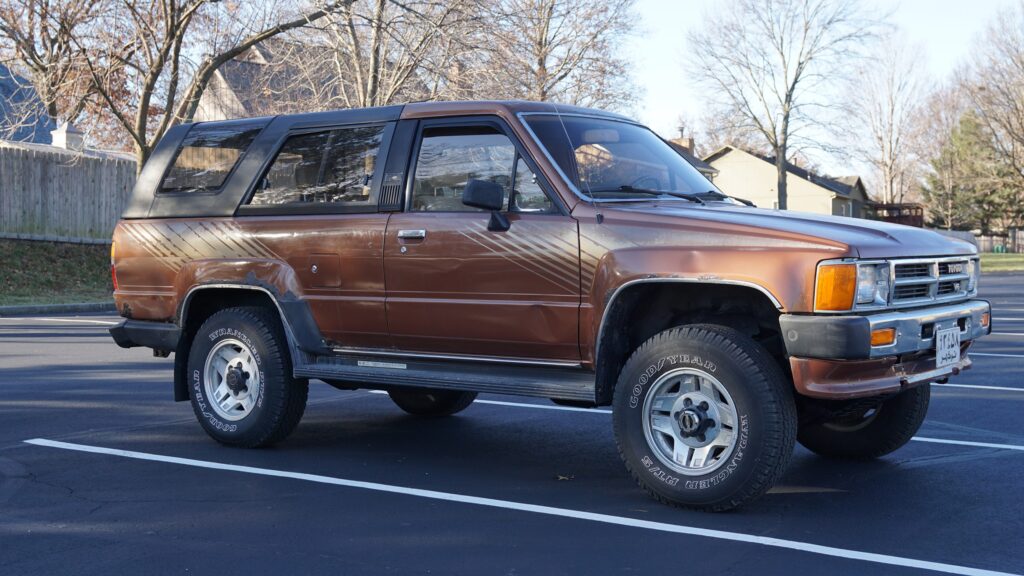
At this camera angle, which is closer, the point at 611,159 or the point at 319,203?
the point at 611,159

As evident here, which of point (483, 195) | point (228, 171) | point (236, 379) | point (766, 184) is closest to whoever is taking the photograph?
point (483, 195)

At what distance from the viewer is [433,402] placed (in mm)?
8172

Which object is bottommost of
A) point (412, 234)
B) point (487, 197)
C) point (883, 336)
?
point (883, 336)

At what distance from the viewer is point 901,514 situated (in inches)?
208

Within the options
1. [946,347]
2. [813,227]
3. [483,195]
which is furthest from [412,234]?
[946,347]

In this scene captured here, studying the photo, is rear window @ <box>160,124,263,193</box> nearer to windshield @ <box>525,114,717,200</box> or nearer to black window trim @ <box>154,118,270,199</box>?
black window trim @ <box>154,118,270,199</box>

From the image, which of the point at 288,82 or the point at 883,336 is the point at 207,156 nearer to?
the point at 883,336

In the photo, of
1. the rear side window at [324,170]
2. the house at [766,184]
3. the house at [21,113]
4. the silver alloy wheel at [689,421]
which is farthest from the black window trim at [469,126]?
the house at [766,184]

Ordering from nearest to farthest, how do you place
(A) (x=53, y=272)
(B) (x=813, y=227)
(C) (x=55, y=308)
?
(B) (x=813, y=227) → (C) (x=55, y=308) → (A) (x=53, y=272)

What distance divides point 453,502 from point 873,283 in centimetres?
232

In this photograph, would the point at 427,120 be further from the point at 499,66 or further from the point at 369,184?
the point at 499,66

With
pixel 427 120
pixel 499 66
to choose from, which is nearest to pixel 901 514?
pixel 427 120

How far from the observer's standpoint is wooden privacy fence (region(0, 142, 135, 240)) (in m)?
23.5

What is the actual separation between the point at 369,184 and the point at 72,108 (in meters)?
18.1
